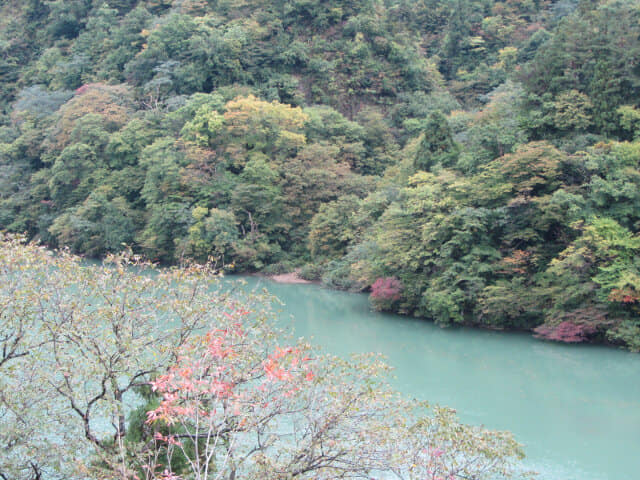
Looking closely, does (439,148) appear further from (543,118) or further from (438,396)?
(438,396)

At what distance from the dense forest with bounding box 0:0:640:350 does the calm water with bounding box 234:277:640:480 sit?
22.4 inches

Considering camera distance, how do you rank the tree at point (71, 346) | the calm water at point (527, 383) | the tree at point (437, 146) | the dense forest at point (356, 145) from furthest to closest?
1. the tree at point (437, 146)
2. the dense forest at point (356, 145)
3. the calm water at point (527, 383)
4. the tree at point (71, 346)

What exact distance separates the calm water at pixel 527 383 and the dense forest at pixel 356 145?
1.87 ft

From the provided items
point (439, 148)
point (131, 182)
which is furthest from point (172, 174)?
point (439, 148)

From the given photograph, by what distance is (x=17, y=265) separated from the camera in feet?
19.3

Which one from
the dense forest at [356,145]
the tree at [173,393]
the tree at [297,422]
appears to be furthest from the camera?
the dense forest at [356,145]

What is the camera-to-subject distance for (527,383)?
12.5 metres

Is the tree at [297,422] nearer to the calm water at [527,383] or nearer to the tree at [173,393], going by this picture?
the tree at [173,393]

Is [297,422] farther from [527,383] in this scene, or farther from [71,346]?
[527,383]

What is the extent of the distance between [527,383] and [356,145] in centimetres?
1473

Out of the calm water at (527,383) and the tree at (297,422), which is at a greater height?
the tree at (297,422)

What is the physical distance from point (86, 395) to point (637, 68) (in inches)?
597

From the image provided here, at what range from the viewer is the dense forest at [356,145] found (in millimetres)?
14727

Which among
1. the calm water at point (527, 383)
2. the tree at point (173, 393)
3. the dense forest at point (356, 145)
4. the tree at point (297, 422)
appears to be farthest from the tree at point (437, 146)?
the tree at point (297, 422)
